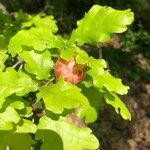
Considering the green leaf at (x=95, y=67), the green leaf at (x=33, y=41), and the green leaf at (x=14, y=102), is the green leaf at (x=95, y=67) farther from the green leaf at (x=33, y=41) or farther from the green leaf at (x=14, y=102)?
the green leaf at (x=14, y=102)

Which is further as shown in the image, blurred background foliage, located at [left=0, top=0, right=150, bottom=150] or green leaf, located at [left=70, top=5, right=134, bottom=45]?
blurred background foliage, located at [left=0, top=0, right=150, bottom=150]

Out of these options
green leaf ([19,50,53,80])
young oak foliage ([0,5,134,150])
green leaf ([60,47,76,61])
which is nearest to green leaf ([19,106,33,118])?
young oak foliage ([0,5,134,150])

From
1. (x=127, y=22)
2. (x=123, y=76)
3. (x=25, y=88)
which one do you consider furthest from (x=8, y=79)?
(x=123, y=76)

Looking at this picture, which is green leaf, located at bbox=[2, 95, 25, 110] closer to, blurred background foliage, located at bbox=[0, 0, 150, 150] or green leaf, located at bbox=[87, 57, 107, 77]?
green leaf, located at bbox=[87, 57, 107, 77]

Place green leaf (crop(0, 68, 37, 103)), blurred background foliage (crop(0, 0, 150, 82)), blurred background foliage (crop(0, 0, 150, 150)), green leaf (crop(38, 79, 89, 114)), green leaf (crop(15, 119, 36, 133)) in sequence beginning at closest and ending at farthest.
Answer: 1. green leaf (crop(38, 79, 89, 114))
2. green leaf (crop(0, 68, 37, 103))
3. green leaf (crop(15, 119, 36, 133))
4. blurred background foliage (crop(0, 0, 150, 150))
5. blurred background foliage (crop(0, 0, 150, 82))

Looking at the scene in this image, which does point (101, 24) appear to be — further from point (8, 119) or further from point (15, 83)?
point (8, 119)

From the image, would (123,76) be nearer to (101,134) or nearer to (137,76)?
(137,76)
